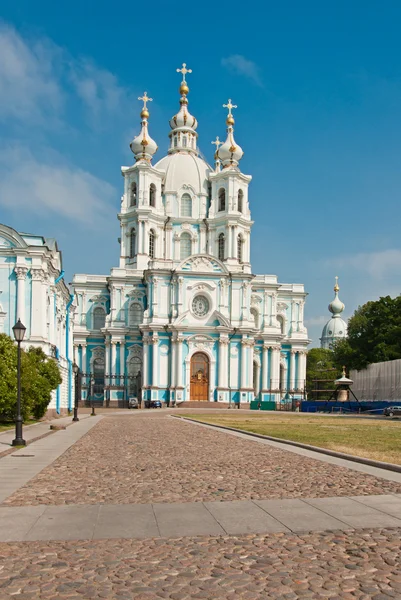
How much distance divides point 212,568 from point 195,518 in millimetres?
2511

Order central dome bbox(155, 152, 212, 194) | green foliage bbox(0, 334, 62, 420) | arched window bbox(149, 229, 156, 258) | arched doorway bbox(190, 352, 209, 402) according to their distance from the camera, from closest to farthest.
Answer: green foliage bbox(0, 334, 62, 420) → arched doorway bbox(190, 352, 209, 402) → arched window bbox(149, 229, 156, 258) → central dome bbox(155, 152, 212, 194)

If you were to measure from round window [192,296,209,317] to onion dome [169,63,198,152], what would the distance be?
82.1 feet

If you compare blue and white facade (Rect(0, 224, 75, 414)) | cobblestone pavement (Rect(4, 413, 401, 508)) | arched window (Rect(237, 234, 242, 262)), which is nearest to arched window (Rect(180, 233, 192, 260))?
arched window (Rect(237, 234, 242, 262))

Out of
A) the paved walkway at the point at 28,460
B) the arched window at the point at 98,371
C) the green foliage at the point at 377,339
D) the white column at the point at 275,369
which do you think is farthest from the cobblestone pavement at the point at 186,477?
the arched window at the point at 98,371

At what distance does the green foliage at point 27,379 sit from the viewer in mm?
30781

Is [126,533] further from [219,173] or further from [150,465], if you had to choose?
[219,173]

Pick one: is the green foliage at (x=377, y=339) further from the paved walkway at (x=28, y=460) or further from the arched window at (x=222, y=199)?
the paved walkway at (x=28, y=460)

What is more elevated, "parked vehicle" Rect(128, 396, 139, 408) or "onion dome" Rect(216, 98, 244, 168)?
"onion dome" Rect(216, 98, 244, 168)

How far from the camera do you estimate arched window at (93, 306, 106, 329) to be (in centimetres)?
8631

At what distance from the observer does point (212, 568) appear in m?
7.10

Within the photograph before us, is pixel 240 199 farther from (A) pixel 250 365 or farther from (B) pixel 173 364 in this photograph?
(B) pixel 173 364

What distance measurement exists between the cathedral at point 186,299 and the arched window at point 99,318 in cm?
13

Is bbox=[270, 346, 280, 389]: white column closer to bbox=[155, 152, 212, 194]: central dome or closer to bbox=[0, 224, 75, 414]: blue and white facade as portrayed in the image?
bbox=[155, 152, 212, 194]: central dome

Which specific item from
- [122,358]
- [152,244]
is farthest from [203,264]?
[122,358]
